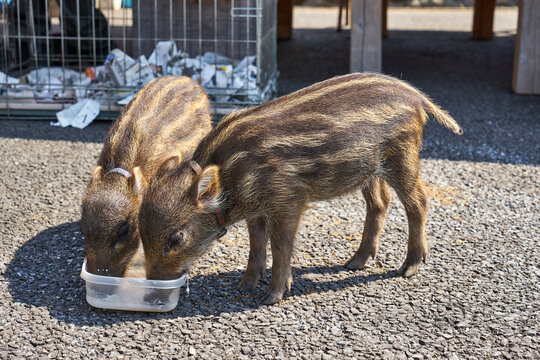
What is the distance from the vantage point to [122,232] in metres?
3.83

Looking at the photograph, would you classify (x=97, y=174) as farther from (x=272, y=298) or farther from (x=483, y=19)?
(x=483, y=19)

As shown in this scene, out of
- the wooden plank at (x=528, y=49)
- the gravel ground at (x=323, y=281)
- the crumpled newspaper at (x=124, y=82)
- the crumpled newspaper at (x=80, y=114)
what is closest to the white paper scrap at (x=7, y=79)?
the crumpled newspaper at (x=124, y=82)

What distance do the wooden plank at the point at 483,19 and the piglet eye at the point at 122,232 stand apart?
10319 mm

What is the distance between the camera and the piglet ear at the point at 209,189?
3.55 metres

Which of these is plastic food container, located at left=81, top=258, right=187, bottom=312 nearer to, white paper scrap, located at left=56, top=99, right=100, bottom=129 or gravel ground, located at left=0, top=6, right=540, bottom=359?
gravel ground, located at left=0, top=6, right=540, bottom=359

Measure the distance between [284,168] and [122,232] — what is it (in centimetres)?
99

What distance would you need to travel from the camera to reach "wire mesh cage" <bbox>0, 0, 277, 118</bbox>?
713 centimetres

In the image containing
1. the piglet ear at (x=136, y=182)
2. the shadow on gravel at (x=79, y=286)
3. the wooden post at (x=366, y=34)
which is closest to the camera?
the shadow on gravel at (x=79, y=286)

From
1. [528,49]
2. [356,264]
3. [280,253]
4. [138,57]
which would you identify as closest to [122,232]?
[280,253]

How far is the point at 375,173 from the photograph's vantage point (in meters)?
3.99

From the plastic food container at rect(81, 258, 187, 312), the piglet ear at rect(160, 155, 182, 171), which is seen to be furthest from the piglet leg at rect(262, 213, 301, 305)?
the piglet ear at rect(160, 155, 182, 171)

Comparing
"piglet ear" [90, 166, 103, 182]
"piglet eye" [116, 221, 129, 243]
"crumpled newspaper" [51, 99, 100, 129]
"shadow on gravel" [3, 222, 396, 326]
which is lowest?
"shadow on gravel" [3, 222, 396, 326]

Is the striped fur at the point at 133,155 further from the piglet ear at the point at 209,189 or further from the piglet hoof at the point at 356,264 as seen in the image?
the piglet hoof at the point at 356,264

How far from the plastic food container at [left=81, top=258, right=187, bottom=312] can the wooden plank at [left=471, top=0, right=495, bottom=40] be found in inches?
409
